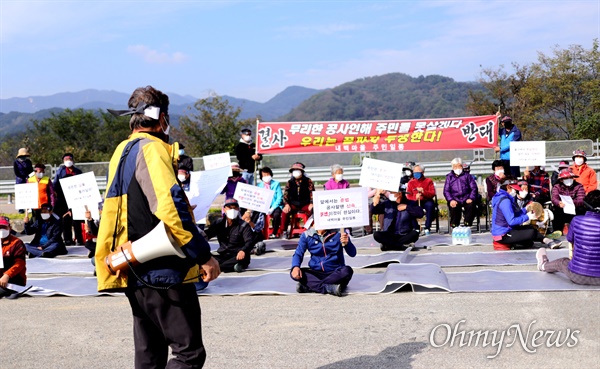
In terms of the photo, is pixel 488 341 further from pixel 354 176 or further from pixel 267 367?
pixel 354 176

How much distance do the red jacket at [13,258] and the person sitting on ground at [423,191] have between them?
7624mm

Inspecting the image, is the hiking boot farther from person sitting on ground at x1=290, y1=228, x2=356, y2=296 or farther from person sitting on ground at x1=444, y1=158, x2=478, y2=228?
person sitting on ground at x1=444, y1=158, x2=478, y2=228

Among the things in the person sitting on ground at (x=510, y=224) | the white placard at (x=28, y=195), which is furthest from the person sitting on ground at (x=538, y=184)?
the white placard at (x=28, y=195)

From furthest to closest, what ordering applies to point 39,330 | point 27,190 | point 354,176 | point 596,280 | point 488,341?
point 354,176
point 27,190
point 596,280
point 39,330
point 488,341

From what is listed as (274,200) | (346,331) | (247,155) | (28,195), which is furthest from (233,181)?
(346,331)

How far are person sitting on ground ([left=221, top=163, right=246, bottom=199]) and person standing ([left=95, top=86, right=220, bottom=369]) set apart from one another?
33.1 ft

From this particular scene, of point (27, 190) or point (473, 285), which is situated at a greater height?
point (27, 190)

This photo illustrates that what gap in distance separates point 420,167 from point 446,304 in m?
6.81

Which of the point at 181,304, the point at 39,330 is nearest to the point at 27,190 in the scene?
the point at 39,330

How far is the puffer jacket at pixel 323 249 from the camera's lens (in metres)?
8.85

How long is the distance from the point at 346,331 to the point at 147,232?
3.28 metres

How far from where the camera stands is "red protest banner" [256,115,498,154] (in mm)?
16734

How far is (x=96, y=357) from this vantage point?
634cm

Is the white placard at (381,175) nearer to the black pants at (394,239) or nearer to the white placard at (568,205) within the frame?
the black pants at (394,239)
